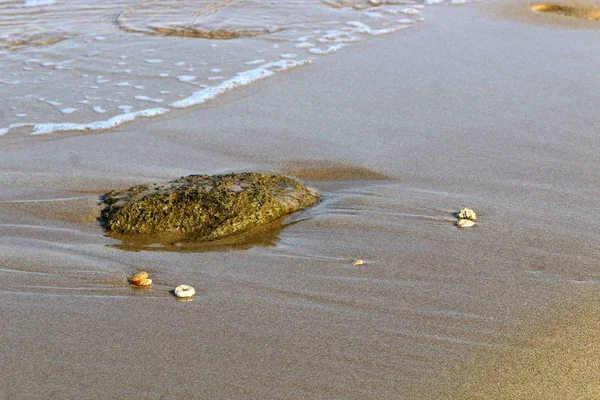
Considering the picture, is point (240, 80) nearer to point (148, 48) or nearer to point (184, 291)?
point (148, 48)

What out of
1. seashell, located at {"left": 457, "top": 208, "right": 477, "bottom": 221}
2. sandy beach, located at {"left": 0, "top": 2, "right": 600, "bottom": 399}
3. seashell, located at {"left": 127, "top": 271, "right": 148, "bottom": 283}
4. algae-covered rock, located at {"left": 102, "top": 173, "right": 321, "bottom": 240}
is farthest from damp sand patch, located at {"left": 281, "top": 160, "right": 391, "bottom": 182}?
seashell, located at {"left": 127, "top": 271, "right": 148, "bottom": 283}

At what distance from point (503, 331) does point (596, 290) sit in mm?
543

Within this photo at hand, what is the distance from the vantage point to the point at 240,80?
6.27 meters

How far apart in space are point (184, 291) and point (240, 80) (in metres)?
3.59

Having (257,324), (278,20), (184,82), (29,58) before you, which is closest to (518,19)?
(278,20)

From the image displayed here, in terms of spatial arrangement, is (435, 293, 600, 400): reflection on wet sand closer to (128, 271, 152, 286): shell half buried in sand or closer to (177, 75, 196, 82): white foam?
(128, 271, 152, 286): shell half buried in sand

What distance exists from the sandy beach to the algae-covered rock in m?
0.11

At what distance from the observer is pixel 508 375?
2445mm

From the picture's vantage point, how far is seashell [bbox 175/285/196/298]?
9.78 ft

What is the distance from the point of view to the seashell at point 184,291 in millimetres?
2982

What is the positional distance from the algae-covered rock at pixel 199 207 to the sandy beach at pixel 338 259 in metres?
0.11

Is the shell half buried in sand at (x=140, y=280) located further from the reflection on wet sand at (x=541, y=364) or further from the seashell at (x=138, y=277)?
the reflection on wet sand at (x=541, y=364)


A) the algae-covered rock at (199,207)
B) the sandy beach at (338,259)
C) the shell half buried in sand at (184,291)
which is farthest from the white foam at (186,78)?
the shell half buried in sand at (184,291)

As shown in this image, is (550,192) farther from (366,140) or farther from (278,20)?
(278,20)
